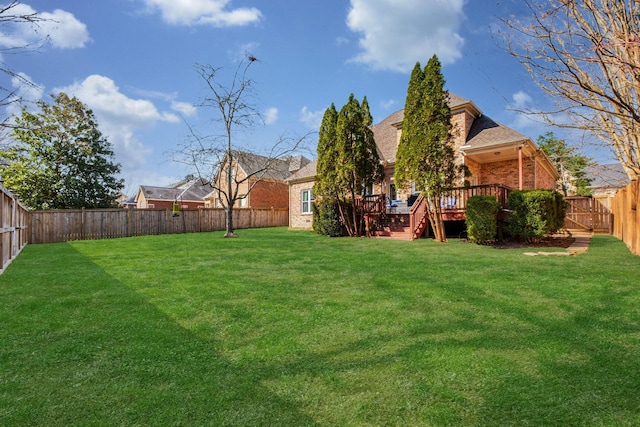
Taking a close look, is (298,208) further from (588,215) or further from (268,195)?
(588,215)

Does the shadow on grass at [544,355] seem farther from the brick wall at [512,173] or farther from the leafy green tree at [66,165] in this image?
the leafy green tree at [66,165]

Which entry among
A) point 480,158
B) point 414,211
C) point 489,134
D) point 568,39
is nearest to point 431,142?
point 414,211

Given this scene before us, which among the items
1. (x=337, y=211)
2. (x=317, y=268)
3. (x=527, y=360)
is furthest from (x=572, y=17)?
(x=337, y=211)

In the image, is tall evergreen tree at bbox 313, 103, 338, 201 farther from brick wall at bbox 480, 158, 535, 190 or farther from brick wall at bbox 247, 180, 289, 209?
brick wall at bbox 247, 180, 289, 209

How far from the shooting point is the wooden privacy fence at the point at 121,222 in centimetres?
1464

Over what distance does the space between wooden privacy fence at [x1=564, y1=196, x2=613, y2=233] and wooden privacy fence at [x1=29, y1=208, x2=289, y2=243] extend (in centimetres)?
1830

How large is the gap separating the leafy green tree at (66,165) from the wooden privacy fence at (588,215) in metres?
27.1

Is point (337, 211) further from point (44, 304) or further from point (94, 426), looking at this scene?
point (94, 426)

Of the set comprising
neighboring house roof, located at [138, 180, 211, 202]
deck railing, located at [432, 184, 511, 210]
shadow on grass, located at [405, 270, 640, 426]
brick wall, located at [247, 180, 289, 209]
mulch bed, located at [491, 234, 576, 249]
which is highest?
neighboring house roof, located at [138, 180, 211, 202]

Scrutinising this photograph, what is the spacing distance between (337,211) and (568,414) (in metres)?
12.7

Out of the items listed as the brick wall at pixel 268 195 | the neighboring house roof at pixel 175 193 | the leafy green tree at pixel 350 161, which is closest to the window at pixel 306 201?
the leafy green tree at pixel 350 161

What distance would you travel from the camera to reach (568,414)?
1.95m

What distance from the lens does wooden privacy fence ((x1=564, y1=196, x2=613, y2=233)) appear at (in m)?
15.3

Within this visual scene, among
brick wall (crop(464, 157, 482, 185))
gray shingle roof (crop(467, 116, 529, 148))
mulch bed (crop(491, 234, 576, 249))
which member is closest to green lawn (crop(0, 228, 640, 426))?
mulch bed (crop(491, 234, 576, 249))
